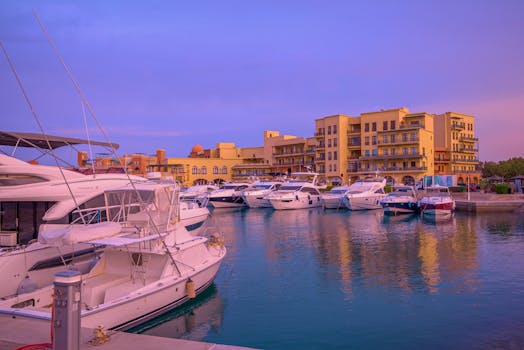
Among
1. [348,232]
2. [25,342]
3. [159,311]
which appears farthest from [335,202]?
[25,342]

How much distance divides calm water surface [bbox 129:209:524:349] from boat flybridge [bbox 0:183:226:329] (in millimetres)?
875

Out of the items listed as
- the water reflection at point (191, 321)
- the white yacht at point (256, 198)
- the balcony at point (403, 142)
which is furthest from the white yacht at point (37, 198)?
the balcony at point (403, 142)

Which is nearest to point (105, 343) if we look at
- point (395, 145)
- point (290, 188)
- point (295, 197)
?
point (295, 197)

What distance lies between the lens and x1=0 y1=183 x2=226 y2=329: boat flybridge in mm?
11219

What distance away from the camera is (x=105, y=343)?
7.46 metres

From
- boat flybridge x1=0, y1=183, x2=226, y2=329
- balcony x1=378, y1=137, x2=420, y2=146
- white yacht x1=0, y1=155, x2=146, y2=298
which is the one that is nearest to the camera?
boat flybridge x1=0, y1=183, x2=226, y2=329

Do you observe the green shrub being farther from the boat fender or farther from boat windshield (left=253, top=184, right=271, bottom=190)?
the boat fender

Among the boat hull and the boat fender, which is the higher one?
the boat hull

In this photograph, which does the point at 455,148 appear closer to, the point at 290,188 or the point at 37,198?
the point at 290,188

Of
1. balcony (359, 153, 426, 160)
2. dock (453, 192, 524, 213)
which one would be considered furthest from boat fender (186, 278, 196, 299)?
balcony (359, 153, 426, 160)

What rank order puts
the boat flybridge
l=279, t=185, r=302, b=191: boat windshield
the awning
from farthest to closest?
l=279, t=185, r=302, b=191: boat windshield
the awning
the boat flybridge

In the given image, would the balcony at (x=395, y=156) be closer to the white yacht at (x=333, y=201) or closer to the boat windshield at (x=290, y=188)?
the white yacht at (x=333, y=201)

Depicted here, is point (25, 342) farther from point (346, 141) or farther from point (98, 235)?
point (346, 141)

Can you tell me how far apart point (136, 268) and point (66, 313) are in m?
7.66
